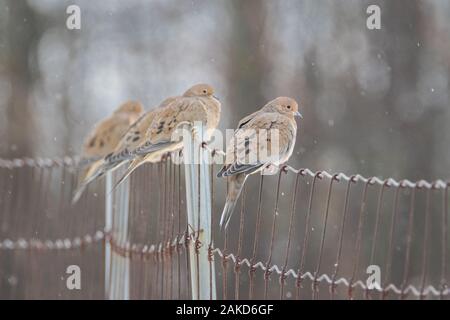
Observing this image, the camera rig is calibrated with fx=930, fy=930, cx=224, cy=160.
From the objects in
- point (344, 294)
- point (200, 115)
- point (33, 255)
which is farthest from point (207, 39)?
point (200, 115)

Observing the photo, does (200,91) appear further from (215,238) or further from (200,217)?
(215,238)

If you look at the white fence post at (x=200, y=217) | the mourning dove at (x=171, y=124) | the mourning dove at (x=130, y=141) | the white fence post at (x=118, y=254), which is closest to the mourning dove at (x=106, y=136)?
the mourning dove at (x=130, y=141)

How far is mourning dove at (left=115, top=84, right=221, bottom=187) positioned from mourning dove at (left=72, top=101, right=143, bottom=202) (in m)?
1.75

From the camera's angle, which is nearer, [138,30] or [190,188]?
[190,188]

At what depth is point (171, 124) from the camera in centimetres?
545

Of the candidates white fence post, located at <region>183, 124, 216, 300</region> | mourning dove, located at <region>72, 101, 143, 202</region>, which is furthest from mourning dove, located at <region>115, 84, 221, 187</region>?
mourning dove, located at <region>72, 101, 143, 202</region>

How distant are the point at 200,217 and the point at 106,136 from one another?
3.65 metres

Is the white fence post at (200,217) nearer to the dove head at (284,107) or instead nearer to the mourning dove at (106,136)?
the dove head at (284,107)

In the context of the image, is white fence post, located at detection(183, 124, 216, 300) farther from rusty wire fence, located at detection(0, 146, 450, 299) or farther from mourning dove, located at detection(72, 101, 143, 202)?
mourning dove, located at detection(72, 101, 143, 202)

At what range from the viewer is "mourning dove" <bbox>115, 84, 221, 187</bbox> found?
539 cm

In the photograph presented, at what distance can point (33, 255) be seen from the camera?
22.4ft
